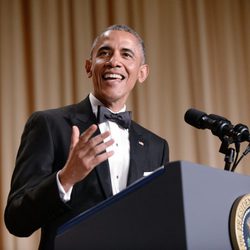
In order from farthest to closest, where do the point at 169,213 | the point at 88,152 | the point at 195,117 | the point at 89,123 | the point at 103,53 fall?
1. the point at 103,53
2. the point at 89,123
3. the point at 195,117
4. the point at 88,152
5. the point at 169,213

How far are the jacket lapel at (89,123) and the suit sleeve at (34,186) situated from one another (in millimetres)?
124

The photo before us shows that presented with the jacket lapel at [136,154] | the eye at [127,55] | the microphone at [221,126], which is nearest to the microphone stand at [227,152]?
the microphone at [221,126]

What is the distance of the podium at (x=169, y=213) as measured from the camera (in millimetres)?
935

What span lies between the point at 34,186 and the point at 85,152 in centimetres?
43

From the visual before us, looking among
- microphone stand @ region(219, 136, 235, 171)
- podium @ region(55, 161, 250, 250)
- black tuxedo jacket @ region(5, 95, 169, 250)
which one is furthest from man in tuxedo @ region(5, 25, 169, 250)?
microphone stand @ region(219, 136, 235, 171)

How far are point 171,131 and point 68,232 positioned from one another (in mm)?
2333

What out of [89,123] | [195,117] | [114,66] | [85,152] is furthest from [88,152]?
[114,66]

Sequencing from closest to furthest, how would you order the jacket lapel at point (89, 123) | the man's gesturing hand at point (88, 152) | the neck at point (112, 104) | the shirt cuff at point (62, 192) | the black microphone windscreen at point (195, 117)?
the man's gesturing hand at point (88, 152)
the shirt cuff at point (62, 192)
the black microphone windscreen at point (195, 117)
the jacket lapel at point (89, 123)
the neck at point (112, 104)

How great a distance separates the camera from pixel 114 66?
193 centimetres

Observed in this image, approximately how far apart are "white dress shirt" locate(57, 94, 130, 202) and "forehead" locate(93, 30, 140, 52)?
0.65 feet

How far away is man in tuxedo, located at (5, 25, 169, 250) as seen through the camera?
53.6 inches

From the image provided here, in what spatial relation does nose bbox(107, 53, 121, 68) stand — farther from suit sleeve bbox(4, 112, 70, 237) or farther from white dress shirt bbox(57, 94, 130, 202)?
suit sleeve bbox(4, 112, 70, 237)

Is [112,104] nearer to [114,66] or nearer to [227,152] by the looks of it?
[114,66]

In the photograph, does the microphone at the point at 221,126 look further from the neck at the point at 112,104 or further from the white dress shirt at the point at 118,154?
the neck at the point at 112,104
